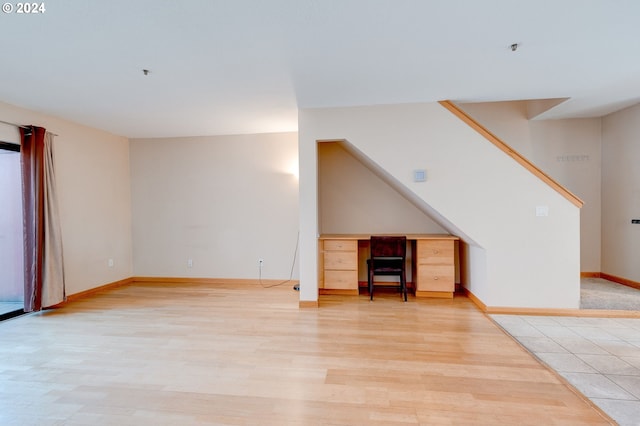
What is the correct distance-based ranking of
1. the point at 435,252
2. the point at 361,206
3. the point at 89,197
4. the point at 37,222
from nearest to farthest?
the point at 37,222
the point at 435,252
the point at 89,197
the point at 361,206

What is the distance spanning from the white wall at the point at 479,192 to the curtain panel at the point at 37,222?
10.6 feet

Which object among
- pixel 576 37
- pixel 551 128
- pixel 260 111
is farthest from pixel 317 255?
pixel 551 128

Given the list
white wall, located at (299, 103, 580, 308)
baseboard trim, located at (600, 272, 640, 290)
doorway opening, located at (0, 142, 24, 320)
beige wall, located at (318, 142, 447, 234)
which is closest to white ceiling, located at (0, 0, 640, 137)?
white wall, located at (299, 103, 580, 308)

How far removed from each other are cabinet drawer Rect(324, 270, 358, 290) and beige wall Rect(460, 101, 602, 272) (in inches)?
125

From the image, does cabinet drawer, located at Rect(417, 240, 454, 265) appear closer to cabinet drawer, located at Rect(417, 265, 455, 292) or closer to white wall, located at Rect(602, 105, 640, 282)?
cabinet drawer, located at Rect(417, 265, 455, 292)

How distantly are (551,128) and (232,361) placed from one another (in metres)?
5.42

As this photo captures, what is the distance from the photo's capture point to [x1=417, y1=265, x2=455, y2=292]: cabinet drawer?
3.97m

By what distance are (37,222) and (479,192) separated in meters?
5.38

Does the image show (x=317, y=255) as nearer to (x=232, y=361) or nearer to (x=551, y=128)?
(x=232, y=361)

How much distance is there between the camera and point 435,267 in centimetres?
402

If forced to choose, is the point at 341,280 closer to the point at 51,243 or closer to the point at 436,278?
the point at 436,278

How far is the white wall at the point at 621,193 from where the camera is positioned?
394 centimetres

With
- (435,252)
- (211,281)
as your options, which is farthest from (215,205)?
(435,252)

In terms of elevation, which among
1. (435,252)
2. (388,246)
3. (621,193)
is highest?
(621,193)
